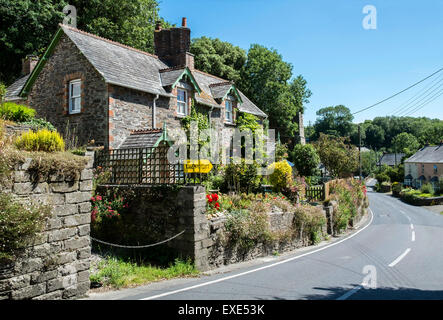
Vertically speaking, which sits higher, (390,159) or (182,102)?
(182,102)

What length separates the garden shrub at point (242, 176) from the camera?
1622 cm

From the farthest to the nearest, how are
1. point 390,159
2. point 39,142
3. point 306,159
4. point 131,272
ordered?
1. point 390,159
2. point 306,159
3. point 131,272
4. point 39,142

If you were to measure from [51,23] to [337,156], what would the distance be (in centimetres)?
2855

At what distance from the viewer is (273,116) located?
4209 centimetres

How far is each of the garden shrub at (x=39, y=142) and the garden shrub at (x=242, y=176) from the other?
9942 millimetres

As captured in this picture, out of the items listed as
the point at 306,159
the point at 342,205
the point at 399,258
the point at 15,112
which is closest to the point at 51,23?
the point at 15,112

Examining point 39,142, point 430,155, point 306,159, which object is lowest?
point 39,142

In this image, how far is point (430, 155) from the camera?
6091 cm

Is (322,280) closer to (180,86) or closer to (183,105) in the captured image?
(183,105)

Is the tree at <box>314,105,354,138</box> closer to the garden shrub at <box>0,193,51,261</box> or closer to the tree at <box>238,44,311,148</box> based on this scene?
the tree at <box>238,44,311,148</box>

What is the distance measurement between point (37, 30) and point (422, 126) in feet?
406

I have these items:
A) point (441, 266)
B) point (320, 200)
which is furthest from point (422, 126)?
point (441, 266)

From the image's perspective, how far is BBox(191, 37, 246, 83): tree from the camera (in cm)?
3706
